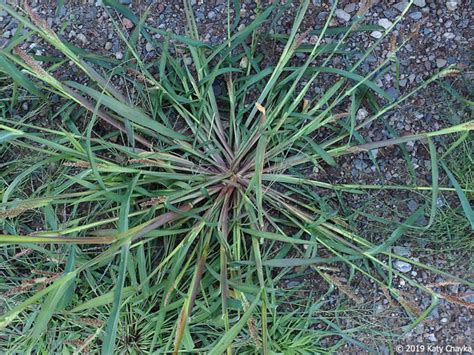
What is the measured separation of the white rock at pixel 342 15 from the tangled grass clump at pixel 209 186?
79 mm

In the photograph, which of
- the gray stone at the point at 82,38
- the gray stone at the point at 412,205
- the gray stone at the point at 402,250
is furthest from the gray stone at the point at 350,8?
the gray stone at the point at 82,38

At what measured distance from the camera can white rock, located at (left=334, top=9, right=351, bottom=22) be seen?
1510 mm

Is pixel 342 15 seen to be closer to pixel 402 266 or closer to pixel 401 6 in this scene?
pixel 401 6

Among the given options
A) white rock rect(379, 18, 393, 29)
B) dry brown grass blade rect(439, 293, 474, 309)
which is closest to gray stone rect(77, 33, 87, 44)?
white rock rect(379, 18, 393, 29)

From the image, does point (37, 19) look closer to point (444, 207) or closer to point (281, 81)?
point (281, 81)

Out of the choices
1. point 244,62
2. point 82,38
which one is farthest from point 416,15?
point 82,38

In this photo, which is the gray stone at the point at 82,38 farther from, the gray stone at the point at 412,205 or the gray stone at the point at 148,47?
the gray stone at the point at 412,205

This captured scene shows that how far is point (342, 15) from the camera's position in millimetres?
1513

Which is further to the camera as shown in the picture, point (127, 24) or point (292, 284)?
point (127, 24)

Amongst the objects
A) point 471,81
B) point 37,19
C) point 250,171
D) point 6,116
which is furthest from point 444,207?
point 6,116

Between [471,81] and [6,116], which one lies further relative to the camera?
[6,116]

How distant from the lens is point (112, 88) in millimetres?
1438

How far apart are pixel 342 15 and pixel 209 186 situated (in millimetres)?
627

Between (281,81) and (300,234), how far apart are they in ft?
1.38
